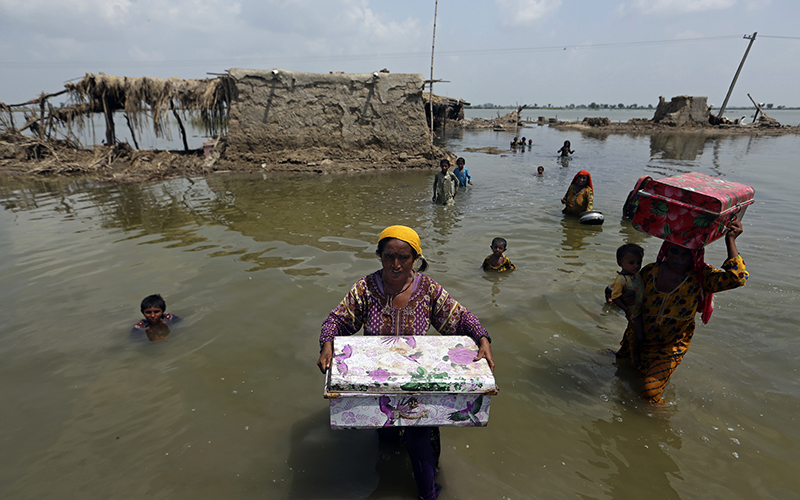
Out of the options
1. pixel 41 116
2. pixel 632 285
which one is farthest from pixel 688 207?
pixel 41 116

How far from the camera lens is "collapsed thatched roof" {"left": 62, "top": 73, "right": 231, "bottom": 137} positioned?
13.9 metres

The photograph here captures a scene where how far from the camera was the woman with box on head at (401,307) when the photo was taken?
2305mm

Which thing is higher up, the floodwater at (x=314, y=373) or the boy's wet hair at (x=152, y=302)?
the boy's wet hair at (x=152, y=302)

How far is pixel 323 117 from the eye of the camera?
14227mm

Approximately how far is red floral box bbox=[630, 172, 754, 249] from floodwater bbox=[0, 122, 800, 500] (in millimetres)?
1552

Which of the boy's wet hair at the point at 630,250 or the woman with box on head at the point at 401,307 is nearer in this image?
the woman with box on head at the point at 401,307

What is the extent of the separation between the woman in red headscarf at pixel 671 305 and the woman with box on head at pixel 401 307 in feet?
5.65

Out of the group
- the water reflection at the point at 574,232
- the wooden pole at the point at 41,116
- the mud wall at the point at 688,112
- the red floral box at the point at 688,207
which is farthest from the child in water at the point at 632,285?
the mud wall at the point at 688,112

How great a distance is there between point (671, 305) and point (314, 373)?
3.13m

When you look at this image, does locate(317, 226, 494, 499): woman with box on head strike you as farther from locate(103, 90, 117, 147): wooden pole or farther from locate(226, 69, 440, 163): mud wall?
locate(103, 90, 117, 147): wooden pole

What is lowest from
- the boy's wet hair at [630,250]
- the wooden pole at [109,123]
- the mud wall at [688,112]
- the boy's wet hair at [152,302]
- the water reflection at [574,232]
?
the boy's wet hair at [152,302]

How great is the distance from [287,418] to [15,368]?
2.91 metres

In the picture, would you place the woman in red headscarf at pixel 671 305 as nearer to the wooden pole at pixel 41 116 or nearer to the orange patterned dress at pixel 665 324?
the orange patterned dress at pixel 665 324

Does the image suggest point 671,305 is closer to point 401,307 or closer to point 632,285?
point 632,285
